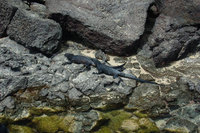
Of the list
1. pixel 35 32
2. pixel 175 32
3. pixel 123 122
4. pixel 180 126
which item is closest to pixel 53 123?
pixel 123 122

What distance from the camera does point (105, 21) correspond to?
274 inches

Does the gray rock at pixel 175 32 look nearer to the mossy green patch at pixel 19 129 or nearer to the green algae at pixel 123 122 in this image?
the green algae at pixel 123 122

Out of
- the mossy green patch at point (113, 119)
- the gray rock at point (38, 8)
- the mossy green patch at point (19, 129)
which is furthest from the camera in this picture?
the gray rock at point (38, 8)

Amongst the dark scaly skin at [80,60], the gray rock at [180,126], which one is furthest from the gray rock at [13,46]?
the gray rock at [180,126]

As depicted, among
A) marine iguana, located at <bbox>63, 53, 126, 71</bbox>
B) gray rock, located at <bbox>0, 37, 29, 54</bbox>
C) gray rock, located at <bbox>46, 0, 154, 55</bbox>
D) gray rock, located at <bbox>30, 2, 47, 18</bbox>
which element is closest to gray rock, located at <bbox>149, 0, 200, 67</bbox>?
gray rock, located at <bbox>46, 0, 154, 55</bbox>

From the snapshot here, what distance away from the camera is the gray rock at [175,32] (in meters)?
6.65

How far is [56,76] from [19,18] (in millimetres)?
1767

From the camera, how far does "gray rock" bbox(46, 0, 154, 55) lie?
6758 mm

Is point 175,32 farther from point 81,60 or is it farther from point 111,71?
point 81,60

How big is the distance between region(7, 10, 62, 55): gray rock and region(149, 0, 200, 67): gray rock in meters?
2.53

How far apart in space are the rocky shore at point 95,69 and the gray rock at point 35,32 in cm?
2

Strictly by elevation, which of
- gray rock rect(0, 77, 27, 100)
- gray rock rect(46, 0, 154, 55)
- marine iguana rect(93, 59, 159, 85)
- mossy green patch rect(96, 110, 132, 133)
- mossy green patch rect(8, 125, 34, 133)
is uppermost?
gray rock rect(46, 0, 154, 55)

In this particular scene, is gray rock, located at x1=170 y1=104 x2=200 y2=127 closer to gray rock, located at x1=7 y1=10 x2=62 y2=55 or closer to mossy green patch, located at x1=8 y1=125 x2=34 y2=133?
mossy green patch, located at x1=8 y1=125 x2=34 y2=133

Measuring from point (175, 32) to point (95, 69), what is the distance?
7.43 ft
